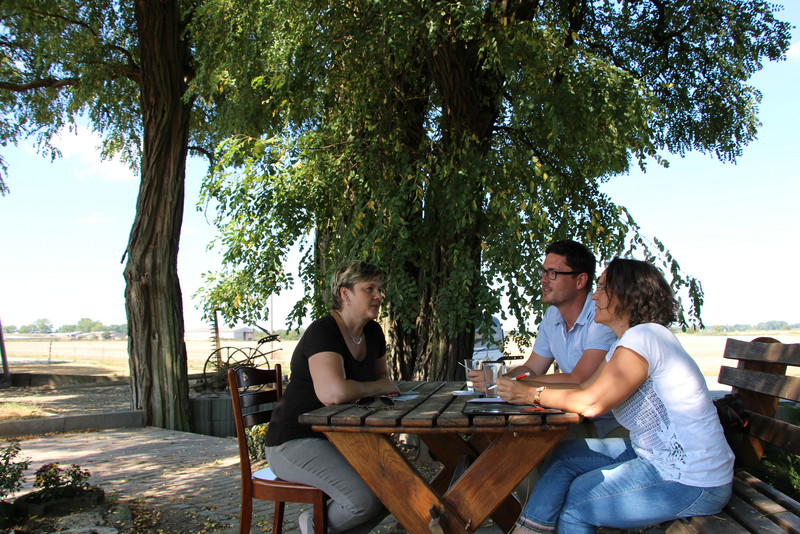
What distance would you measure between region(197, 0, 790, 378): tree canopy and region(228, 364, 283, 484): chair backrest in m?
2.05

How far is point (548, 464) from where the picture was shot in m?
2.60

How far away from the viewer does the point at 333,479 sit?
2783 millimetres

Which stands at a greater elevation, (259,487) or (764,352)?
(764,352)

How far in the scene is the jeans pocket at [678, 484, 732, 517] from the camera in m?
2.25

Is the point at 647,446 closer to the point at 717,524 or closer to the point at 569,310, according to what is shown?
the point at 717,524

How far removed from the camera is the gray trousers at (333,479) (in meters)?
2.77

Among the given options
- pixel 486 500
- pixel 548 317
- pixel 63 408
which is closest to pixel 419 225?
pixel 548 317

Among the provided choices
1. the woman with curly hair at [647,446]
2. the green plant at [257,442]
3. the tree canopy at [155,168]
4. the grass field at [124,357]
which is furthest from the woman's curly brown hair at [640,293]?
the tree canopy at [155,168]

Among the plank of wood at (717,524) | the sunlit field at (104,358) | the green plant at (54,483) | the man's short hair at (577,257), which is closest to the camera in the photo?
the plank of wood at (717,524)

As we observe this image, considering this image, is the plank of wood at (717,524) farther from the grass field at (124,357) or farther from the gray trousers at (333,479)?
the grass field at (124,357)

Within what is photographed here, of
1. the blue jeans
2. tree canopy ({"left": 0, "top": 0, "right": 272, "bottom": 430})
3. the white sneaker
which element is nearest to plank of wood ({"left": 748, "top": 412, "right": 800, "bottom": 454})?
the blue jeans

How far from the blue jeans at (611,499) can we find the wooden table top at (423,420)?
0.26 m

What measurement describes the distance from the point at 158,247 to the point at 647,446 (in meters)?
8.18

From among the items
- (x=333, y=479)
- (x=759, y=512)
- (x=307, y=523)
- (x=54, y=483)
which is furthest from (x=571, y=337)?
(x=54, y=483)
